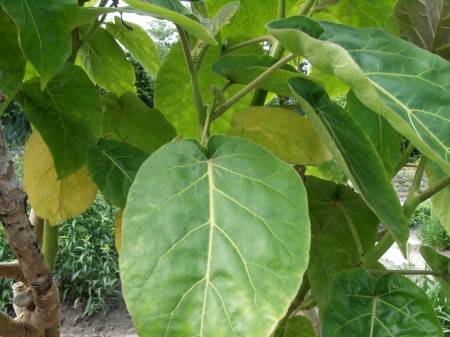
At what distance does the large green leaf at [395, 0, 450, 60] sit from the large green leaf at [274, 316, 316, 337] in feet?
1.16

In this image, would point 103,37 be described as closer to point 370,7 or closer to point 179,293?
point 370,7

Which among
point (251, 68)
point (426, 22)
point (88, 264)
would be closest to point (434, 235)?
point (88, 264)

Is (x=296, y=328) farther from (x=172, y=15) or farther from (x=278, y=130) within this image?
(x=172, y=15)

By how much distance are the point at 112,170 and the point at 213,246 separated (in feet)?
0.70

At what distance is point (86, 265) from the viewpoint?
3.27 m

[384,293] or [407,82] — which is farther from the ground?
[407,82]

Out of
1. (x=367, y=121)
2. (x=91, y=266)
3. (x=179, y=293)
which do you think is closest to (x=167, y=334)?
(x=179, y=293)

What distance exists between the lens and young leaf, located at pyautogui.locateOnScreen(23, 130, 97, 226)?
64 centimetres

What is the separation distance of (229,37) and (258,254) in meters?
0.41

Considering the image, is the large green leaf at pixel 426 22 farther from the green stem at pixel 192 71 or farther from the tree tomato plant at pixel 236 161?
the green stem at pixel 192 71

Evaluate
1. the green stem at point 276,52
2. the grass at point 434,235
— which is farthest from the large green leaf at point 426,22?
the grass at point 434,235

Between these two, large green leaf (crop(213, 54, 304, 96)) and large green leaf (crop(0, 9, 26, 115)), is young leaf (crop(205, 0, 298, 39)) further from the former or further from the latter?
large green leaf (crop(0, 9, 26, 115))

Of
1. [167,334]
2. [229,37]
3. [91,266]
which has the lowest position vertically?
[91,266]

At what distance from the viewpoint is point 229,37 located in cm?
72
